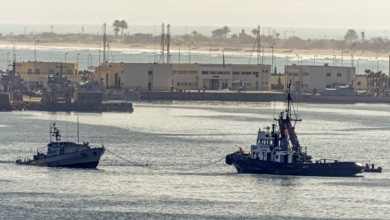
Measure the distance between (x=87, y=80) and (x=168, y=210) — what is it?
229 feet

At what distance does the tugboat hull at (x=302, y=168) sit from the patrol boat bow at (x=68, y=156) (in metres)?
7.10

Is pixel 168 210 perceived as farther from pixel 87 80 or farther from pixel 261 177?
pixel 87 80

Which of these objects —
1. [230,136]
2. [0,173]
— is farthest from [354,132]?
[0,173]

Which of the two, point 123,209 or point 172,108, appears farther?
point 172,108

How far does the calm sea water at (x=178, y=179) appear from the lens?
58344 millimetres

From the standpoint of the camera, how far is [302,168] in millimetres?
67688

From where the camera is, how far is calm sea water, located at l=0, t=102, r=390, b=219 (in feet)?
191

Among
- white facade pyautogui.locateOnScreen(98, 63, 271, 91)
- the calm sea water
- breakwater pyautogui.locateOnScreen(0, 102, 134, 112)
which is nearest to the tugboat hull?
the calm sea water

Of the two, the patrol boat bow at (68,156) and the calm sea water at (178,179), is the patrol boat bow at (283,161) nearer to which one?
the calm sea water at (178,179)

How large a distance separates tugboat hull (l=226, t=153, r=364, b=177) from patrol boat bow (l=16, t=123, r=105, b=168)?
7103 mm

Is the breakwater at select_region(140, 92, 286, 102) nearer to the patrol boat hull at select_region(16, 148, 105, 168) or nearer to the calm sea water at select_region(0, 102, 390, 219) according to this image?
the calm sea water at select_region(0, 102, 390, 219)

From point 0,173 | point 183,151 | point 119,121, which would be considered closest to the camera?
point 0,173

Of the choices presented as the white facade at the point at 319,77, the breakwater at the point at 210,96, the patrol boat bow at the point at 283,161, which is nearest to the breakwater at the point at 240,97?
the breakwater at the point at 210,96

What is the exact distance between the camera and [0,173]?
67.4m
